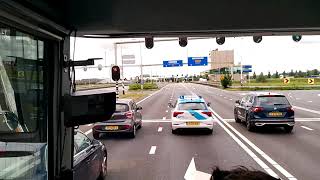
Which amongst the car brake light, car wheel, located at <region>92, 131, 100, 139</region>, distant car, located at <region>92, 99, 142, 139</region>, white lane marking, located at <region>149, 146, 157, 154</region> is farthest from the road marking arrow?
car wheel, located at <region>92, 131, 100, 139</region>

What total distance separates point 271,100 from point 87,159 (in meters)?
14.2

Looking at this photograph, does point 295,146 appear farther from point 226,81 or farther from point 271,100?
point 226,81

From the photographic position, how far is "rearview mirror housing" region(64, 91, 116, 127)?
12.3 feet

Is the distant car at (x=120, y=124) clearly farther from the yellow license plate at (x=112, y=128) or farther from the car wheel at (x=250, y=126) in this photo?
the car wheel at (x=250, y=126)

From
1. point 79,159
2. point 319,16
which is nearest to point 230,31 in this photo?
point 319,16

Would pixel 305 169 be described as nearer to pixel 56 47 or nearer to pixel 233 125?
pixel 56 47

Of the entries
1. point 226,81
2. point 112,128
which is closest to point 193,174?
point 112,128

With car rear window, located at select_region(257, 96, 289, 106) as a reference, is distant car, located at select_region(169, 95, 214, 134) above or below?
below

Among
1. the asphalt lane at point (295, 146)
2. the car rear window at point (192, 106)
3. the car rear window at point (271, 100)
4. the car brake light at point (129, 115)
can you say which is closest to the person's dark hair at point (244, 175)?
the asphalt lane at point (295, 146)

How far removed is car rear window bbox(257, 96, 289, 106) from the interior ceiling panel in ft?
51.1

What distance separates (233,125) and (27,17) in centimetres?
2113

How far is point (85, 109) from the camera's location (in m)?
3.77

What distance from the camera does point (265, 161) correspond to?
12.8m

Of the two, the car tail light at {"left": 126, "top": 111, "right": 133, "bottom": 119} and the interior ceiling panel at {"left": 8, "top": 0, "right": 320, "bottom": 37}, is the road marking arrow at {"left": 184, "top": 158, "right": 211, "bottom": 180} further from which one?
the car tail light at {"left": 126, "top": 111, "right": 133, "bottom": 119}
